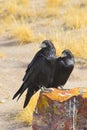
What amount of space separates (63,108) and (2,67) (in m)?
7.61

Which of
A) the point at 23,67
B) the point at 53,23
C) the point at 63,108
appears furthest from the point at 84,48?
the point at 63,108

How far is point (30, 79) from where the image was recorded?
29.9 feet

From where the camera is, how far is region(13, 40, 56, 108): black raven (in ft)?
28.8

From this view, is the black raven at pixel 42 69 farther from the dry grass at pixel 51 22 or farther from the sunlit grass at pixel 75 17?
the sunlit grass at pixel 75 17

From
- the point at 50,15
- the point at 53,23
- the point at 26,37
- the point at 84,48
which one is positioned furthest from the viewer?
the point at 50,15

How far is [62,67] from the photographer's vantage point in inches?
352

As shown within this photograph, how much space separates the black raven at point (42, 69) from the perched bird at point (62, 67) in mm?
129

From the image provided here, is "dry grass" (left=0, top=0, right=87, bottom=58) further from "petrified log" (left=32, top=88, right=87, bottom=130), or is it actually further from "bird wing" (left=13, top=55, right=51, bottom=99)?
"petrified log" (left=32, top=88, right=87, bottom=130)

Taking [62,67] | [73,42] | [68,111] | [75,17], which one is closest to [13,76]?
[73,42]

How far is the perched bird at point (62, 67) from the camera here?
892 centimetres

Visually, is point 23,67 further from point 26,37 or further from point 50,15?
point 50,15

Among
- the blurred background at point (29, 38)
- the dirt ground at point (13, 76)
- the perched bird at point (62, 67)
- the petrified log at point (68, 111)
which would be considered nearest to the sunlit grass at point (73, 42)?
the blurred background at point (29, 38)

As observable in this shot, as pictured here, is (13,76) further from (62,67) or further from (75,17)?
(75,17)

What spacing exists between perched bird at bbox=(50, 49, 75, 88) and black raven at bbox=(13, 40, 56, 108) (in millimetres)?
129
